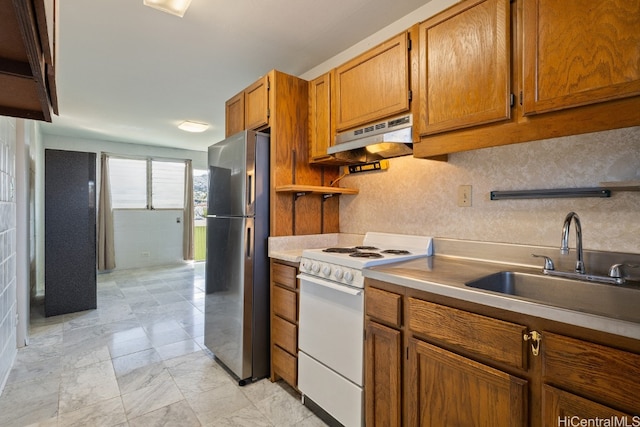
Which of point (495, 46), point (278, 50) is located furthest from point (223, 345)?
point (495, 46)

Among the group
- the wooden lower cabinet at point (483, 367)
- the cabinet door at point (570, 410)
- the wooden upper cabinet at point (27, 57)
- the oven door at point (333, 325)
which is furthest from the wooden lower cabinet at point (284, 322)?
the wooden upper cabinet at point (27, 57)

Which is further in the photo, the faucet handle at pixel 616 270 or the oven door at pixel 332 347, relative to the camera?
the oven door at pixel 332 347

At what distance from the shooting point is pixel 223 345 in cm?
234

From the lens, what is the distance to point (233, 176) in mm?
2248

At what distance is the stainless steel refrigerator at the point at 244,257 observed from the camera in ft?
7.04

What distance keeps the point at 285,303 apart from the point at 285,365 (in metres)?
0.41

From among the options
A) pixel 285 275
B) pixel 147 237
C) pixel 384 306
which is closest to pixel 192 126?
pixel 147 237

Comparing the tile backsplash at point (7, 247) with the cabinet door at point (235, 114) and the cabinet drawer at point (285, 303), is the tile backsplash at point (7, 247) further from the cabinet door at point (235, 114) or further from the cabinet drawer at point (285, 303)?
the cabinet drawer at point (285, 303)

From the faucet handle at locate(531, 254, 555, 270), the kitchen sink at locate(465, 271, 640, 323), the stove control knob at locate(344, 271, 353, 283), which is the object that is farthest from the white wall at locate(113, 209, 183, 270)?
the faucet handle at locate(531, 254, 555, 270)

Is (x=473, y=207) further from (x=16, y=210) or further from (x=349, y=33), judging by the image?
(x=16, y=210)

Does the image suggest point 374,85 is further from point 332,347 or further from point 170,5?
point 332,347

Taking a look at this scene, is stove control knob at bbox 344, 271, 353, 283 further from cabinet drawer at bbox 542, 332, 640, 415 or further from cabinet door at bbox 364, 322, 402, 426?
cabinet drawer at bbox 542, 332, 640, 415

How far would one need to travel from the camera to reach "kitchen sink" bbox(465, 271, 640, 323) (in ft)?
3.70

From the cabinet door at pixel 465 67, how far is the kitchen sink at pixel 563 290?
0.73 metres
